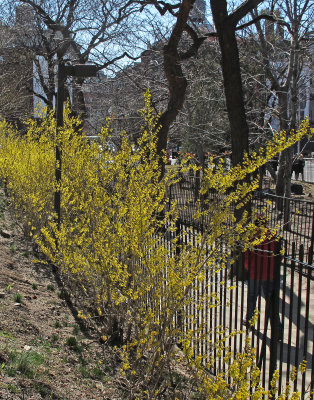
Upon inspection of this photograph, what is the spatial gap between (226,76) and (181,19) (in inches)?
81.6

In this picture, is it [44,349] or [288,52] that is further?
[288,52]

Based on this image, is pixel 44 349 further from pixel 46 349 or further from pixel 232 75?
pixel 232 75

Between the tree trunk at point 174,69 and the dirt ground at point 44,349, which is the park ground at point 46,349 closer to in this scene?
the dirt ground at point 44,349

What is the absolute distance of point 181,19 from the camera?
9.00 m

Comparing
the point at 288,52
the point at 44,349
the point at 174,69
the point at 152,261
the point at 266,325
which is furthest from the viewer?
the point at 288,52

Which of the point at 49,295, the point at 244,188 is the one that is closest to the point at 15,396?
the point at 244,188

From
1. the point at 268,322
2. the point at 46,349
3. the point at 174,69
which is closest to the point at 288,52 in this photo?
the point at 174,69

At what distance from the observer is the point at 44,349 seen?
4.07 meters

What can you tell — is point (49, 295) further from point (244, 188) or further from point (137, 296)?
point (244, 188)

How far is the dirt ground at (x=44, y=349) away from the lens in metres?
3.33

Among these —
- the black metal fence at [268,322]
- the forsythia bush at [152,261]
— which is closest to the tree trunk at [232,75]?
the black metal fence at [268,322]

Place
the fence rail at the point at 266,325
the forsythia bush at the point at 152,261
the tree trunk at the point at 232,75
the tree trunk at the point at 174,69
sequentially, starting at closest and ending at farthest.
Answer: the forsythia bush at the point at 152,261 < the fence rail at the point at 266,325 < the tree trunk at the point at 232,75 < the tree trunk at the point at 174,69

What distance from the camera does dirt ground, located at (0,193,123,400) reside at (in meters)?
3.33

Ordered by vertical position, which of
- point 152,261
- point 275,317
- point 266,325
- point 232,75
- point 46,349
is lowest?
point 46,349
